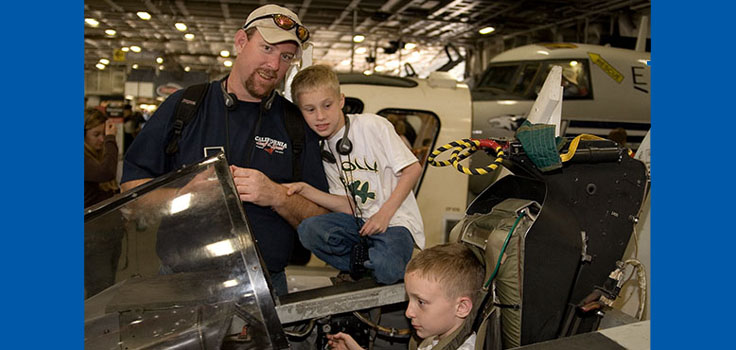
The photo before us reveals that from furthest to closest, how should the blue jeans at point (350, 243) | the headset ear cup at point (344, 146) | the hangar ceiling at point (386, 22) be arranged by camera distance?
the hangar ceiling at point (386, 22) → the headset ear cup at point (344, 146) → the blue jeans at point (350, 243)

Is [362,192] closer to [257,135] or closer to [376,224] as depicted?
[376,224]

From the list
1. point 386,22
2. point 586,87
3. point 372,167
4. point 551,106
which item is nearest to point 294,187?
point 372,167

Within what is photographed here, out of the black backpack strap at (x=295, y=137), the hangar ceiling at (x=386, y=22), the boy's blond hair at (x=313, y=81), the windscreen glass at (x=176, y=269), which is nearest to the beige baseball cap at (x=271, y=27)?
the boy's blond hair at (x=313, y=81)

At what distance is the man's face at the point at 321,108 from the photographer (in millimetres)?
2207

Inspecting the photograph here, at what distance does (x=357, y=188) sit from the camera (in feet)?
7.54

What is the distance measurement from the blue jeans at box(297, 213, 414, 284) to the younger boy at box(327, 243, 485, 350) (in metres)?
0.24

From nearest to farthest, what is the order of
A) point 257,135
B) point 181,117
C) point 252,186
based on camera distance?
point 252,186 < point 181,117 < point 257,135

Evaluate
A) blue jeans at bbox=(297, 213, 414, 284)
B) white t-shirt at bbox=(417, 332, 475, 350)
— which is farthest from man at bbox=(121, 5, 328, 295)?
white t-shirt at bbox=(417, 332, 475, 350)

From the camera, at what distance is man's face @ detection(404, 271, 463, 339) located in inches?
66.2

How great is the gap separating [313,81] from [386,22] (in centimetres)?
1067

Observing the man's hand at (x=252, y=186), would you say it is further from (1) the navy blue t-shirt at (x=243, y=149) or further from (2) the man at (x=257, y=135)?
(1) the navy blue t-shirt at (x=243, y=149)

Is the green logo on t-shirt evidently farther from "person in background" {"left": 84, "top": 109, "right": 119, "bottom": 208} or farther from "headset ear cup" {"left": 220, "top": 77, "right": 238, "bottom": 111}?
"person in background" {"left": 84, "top": 109, "right": 119, "bottom": 208}

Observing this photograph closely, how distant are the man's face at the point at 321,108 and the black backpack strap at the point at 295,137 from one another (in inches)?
1.8

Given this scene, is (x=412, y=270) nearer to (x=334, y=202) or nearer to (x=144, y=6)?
(x=334, y=202)
